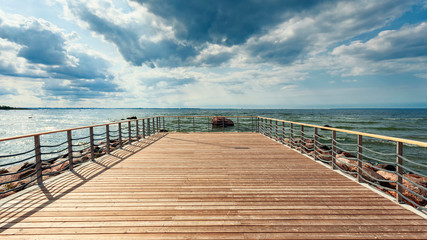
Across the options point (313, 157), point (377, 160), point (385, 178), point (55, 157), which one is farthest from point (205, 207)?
point (55, 157)

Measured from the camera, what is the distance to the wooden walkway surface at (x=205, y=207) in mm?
2186

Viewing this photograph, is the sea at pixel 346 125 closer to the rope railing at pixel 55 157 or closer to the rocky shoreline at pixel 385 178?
the rocky shoreline at pixel 385 178

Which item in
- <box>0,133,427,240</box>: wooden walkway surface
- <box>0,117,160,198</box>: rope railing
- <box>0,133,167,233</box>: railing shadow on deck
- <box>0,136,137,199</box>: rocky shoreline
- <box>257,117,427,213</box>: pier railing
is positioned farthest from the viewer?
<box>0,117,160,198</box>: rope railing

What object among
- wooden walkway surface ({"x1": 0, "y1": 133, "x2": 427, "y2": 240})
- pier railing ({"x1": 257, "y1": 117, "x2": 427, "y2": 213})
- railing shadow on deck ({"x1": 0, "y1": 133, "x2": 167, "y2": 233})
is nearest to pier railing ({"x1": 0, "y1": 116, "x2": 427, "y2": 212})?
pier railing ({"x1": 257, "y1": 117, "x2": 427, "y2": 213})

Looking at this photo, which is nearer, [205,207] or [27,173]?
[205,207]

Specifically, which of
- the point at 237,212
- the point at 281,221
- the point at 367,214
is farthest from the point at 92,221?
the point at 367,214

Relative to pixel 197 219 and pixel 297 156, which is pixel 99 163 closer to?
pixel 197 219

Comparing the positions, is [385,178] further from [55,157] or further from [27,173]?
[55,157]

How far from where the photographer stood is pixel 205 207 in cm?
268

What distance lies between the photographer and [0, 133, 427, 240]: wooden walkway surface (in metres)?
2.19

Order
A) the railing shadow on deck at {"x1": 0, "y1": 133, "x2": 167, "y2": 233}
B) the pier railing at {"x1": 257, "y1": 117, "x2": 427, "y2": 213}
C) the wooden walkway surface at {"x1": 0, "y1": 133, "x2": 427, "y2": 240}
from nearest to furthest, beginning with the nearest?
the wooden walkway surface at {"x1": 0, "y1": 133, "x2": 427, "y2": 240}, the railing shadow on deck at {"x1": 0, "y1": 133, "x2": 167, "y2": 233}, the pier railing at {"x1": 257, "y1": 117, "x2": 427, "y2": 213}

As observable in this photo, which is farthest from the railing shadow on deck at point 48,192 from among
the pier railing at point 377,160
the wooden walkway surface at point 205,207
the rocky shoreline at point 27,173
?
the pier railing at point 377,160

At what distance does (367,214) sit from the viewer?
2.53 metres

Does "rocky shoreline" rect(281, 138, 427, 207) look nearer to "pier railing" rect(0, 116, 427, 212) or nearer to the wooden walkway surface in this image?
"pier railing" rect(0, 116, 427, 212)
